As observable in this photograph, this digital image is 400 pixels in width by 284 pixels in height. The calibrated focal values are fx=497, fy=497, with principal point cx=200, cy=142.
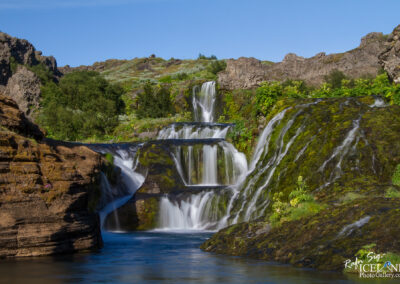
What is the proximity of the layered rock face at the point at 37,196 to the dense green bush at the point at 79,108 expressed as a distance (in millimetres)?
31345

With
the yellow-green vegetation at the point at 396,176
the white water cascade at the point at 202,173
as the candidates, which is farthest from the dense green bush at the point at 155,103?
the yellow-green vegetation at the point at 396,176

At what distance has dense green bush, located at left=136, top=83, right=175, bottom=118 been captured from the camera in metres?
49.9

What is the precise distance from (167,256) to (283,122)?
12.0m

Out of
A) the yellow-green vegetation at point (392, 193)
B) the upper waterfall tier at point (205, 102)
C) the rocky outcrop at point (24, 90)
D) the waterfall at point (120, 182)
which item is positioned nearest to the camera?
the yellow-green vegetation at point (392, 193)

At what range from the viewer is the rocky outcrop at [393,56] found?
28.8 m

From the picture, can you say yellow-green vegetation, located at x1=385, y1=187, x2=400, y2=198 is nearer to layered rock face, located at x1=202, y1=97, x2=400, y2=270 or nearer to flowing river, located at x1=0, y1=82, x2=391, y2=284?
layered rock face, located at x1=202, y1=97, x2=400, y2=270

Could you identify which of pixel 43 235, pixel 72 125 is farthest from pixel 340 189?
pixel 72 125

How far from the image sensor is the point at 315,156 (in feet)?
64.6

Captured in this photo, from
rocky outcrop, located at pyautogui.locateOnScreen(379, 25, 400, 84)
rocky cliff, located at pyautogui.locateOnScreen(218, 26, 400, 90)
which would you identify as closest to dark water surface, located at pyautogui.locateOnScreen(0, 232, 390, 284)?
rocky outcrop, located at pyautogui.locateOnScreen(379, 25, 400, 84)

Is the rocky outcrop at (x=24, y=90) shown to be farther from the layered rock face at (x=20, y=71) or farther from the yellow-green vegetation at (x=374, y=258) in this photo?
Result: the yellow-green vegetation at (x=374, y=258)

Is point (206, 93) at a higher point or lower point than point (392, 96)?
higher

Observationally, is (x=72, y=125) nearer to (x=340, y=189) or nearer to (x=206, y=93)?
(x=206, y=93)

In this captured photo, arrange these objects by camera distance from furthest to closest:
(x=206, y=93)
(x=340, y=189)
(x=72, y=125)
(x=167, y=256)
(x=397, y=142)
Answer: (x=206, y=93), (x=72, y=125), (x=397, y=142), (x=340, y=189), (x=167, y=256)

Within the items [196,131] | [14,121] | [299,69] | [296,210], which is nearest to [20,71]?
[196,131]
